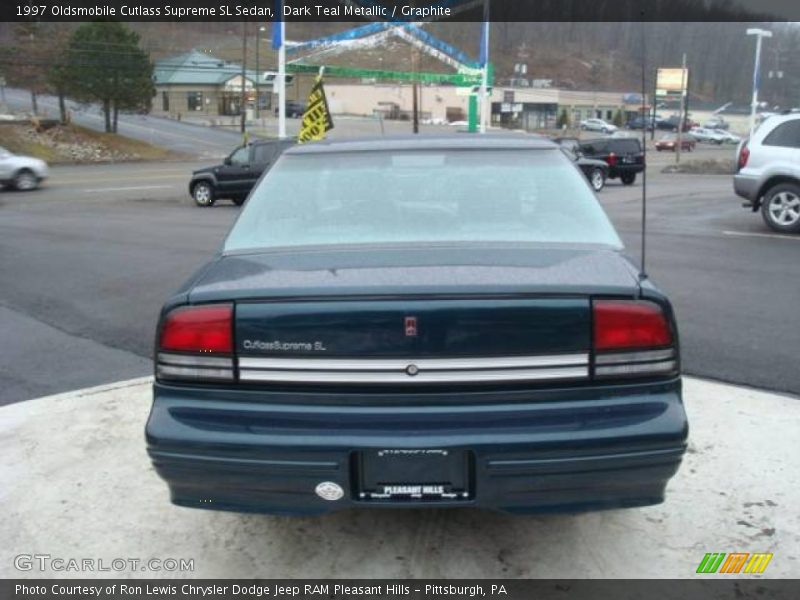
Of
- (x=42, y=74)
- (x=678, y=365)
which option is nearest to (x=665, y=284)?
(x=678, y=365)

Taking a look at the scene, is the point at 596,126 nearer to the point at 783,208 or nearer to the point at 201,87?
the point at 201,87

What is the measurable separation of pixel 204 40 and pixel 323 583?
90.1 meters

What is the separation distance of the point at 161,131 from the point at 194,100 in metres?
29.1

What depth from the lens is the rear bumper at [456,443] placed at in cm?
263

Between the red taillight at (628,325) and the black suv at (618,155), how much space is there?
87.9 feet

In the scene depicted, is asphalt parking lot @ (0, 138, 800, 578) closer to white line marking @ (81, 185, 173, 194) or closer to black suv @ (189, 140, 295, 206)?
black suv @ (189, 140, 295, 206)

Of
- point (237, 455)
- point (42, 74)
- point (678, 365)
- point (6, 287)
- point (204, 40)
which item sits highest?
point (204, 40)

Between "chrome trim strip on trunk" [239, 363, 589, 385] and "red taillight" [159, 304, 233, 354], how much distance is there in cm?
19

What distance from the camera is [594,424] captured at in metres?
2.67

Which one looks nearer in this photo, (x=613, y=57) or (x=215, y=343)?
(x=215, y=343)

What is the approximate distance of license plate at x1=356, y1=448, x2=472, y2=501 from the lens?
8.68 ft

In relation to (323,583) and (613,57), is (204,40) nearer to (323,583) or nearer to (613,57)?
(613,57)

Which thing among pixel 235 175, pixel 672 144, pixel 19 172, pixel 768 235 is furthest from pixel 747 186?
pixel 672 144

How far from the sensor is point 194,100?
8831cm
